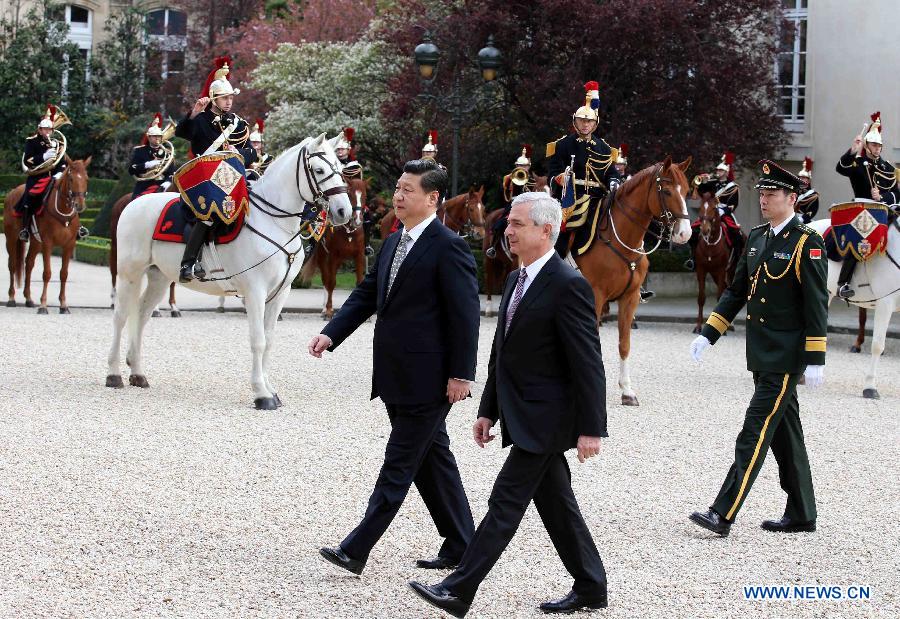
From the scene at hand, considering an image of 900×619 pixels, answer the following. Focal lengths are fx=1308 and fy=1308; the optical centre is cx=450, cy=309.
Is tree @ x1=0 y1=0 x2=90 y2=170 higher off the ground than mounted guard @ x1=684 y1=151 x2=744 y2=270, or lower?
Answer: higher

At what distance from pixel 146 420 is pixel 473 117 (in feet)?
53.4

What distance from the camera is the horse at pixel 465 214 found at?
64.3ft

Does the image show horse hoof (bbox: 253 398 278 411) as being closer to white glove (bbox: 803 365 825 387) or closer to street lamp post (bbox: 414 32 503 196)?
white glove (bbox: 803 365 825 387)

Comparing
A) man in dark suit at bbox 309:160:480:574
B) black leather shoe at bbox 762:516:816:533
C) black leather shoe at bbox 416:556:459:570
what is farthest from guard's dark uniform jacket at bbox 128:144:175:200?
black leather shoe at bbox 416:556:459:570

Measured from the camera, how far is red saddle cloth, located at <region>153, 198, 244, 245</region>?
458 inches

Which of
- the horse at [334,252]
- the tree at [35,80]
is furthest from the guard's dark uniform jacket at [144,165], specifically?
the tree at [35,80]

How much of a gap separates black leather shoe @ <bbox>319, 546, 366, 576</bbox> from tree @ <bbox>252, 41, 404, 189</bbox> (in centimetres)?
2329

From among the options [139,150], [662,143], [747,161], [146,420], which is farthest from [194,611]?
[747,161]

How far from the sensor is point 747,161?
2473cm

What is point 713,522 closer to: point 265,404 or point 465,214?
point 265,404

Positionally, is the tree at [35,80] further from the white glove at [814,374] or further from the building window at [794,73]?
the white glove at [814,374]

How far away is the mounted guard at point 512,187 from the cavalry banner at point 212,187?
24.0 ft

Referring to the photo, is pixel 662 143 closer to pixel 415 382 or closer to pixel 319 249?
pixel 319 249

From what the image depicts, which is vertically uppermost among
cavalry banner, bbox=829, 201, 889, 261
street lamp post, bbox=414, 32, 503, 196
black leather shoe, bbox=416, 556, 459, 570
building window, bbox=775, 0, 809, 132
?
building window, bbox=775, 0, 809, 132
